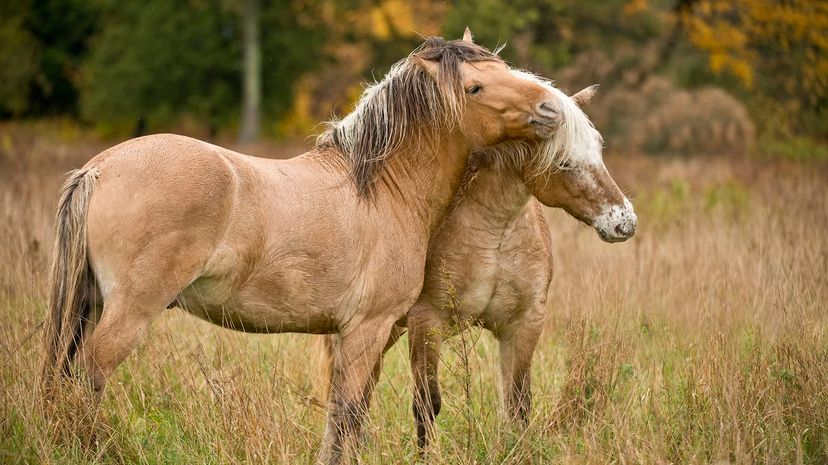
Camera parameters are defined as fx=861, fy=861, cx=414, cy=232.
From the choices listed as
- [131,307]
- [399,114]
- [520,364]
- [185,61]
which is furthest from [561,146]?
[185,61]

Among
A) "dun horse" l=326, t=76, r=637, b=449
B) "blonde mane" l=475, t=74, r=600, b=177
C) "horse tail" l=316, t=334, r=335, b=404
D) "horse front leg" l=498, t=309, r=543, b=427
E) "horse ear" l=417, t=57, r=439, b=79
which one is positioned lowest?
"horse tail" l=316, t=334, r=335, b=404

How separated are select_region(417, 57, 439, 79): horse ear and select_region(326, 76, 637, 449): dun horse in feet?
1.56

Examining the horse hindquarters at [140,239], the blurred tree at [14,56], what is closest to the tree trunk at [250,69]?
the blurred tree at [14,56]

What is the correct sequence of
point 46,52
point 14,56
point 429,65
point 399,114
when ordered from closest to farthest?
point 429,65 → point 399,114 → point 14,56 → point 46,52

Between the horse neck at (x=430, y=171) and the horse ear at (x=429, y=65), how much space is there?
0.29 metres

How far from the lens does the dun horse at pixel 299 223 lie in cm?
320

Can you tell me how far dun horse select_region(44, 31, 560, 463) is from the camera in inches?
126

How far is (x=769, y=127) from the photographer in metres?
14.4

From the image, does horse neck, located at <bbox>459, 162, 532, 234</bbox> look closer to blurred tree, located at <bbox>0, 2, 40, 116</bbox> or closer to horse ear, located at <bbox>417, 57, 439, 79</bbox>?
horse ear, located at <bbox>417, 57, 439, 79</bbox>

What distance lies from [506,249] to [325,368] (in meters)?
1.30

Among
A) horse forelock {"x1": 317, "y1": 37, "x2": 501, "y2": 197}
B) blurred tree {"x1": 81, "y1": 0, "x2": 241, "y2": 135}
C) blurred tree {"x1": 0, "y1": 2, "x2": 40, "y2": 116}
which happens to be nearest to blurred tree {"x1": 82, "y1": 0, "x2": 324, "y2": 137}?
blurred tree {"x1": 81, "y1": 0, "x2": 241, "y2": 135}

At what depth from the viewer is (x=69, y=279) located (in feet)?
10.7

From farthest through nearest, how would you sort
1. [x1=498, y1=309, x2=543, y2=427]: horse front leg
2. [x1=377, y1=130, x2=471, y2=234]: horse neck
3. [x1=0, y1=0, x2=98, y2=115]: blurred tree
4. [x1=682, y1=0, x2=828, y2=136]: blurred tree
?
[x1=0, y1=0, x2=98, y2=115]: blurred tree < [x1=682, y1=0, x2=828, y2=136]: blurred tree < [x1=498, y1=309, x2=543, y2=427]: horse front leg < [x1=377, y1=130, x2=471, y2=234]: horse neck

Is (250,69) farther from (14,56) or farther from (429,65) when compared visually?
(429,65)
